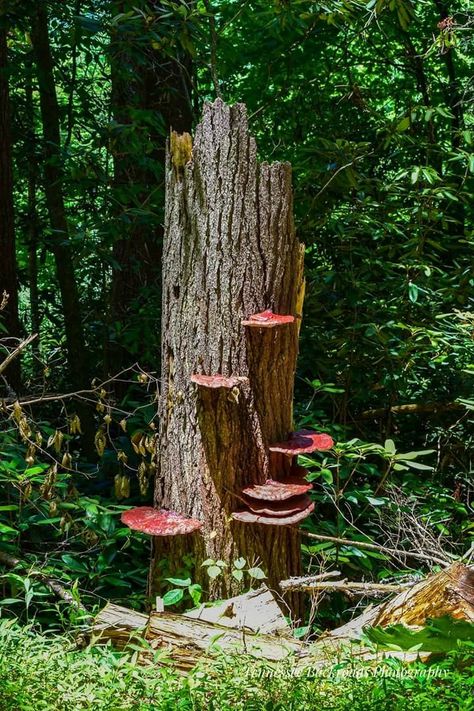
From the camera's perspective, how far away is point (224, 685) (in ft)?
9.10

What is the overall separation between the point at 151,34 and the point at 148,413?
2.50 m

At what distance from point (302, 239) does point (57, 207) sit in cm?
201

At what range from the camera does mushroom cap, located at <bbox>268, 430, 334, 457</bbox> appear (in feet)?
13.1

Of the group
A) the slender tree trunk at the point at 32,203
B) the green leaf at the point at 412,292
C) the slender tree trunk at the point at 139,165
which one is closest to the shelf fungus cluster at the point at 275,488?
the slender tree trunk at the point at 139,165

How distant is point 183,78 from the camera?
6.67 m

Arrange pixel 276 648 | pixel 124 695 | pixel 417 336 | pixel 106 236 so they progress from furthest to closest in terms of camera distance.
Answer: pixel 417 336, pixel 106 236, pixel 276 648, pixel 124 695

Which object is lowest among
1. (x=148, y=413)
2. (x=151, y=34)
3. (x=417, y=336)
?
(x=148, y=413)

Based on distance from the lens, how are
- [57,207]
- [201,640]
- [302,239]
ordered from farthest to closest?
[302,239]
[57,207]
[201,640]

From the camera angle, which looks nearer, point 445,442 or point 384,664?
point 384,664

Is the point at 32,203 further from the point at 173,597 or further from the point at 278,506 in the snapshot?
the point at 173,597

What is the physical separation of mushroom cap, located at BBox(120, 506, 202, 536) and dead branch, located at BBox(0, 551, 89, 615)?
426mm

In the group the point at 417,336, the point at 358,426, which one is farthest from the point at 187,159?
the point at 358,426

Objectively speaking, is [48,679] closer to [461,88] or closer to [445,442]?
[445,442]

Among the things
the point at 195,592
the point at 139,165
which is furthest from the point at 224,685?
the point at 139,165
